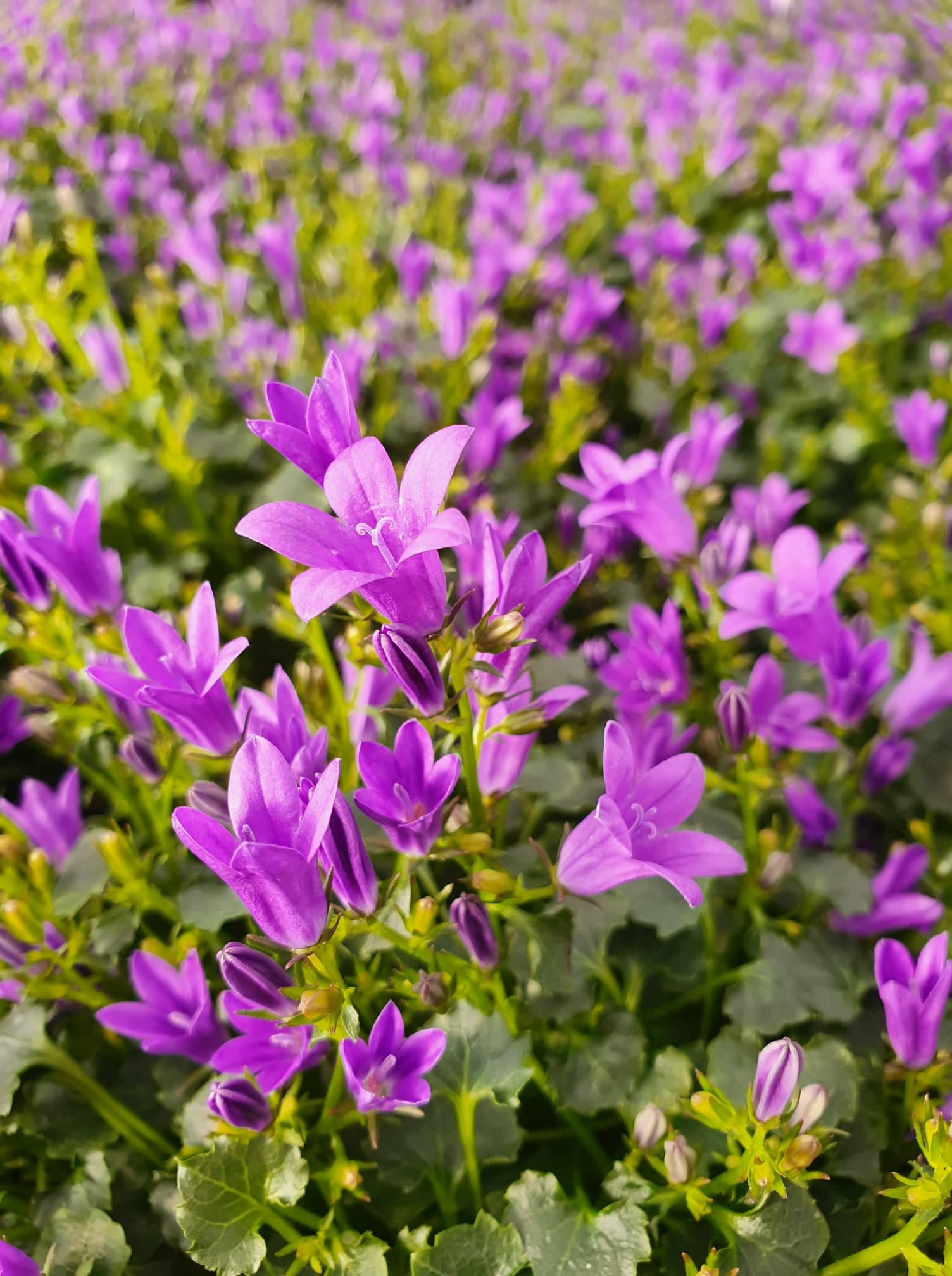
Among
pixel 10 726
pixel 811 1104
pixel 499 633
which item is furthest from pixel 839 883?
pixel 10 726

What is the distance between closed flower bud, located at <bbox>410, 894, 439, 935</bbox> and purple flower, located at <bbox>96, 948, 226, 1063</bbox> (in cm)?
41

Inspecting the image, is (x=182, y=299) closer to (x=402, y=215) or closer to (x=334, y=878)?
(x=402, y=215)

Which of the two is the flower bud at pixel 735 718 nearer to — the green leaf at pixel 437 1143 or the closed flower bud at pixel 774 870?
the closed flower bud at pixel 774 870

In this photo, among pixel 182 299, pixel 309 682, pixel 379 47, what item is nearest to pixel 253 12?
pixel 379 47

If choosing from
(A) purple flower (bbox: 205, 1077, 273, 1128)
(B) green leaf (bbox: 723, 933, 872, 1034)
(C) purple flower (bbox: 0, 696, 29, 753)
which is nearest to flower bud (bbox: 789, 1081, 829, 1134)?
(B) green leaf (bbox: 723, 933, 872, 1034)

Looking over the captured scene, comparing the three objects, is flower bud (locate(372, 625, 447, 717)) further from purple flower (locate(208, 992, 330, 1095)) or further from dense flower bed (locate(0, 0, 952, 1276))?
purple flower (locate(208, 992, 330, 1095))

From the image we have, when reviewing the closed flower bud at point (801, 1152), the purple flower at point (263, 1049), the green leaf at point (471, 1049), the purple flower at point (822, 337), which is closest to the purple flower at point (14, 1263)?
the purple flower at point (263, 1049)

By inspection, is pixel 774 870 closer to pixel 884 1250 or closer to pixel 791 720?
pixel 791 720

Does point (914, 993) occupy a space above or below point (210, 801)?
below

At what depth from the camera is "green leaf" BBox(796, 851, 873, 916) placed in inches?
61.6

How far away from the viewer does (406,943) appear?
1.10 metres

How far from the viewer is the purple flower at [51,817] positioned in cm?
157

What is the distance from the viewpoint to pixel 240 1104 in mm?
1150

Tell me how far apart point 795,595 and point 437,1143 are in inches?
40.3
